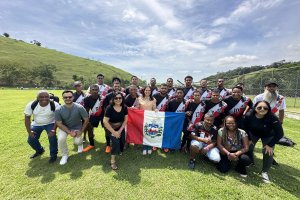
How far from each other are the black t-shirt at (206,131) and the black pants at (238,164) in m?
0.55

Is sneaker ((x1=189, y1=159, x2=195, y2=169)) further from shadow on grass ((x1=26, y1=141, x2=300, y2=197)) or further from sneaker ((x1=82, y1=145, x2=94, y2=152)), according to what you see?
sneaker ((x1=82, y1=145, x2=94, y2=152))

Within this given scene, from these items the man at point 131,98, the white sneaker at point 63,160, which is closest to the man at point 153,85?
the man at point 131,98

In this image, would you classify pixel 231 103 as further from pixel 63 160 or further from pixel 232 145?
pixel 63 160

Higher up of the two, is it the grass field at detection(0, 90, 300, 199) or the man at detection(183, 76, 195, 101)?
the man at detection(183, 76, 195, 101)

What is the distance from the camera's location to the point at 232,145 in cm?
491

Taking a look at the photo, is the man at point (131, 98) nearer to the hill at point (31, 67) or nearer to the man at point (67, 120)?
the man at point (67, 120)

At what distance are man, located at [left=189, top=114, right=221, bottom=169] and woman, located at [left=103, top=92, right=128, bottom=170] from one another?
2014 millimetres

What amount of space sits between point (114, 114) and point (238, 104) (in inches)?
146

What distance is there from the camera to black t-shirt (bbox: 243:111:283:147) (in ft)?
14.9

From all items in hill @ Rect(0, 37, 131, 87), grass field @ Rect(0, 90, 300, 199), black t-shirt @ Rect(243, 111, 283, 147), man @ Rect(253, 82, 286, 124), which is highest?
hill @ Rect(0, 37, 131, 87)

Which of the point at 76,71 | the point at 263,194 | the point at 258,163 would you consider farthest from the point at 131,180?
the point at 76,71

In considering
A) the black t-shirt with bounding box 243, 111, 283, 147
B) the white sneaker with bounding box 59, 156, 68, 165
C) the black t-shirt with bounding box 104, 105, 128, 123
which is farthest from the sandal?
the black t-shirt with bounding box 243, 111, 283, 147

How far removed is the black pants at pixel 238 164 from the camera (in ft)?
15.1

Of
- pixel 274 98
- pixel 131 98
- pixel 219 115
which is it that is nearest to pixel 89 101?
pixel 131 98
